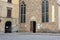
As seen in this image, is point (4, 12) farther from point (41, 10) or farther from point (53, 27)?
point (53, 27)

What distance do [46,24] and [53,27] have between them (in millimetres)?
1580

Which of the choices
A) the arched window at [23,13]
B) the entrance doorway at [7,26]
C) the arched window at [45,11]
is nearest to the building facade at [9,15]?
the entrance doorway at [7,26]

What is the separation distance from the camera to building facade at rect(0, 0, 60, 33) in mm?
30875

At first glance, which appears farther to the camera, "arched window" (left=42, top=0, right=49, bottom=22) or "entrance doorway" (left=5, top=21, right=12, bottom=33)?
"entrance doorway" (left=5, top=21, right=12, bottom=33)

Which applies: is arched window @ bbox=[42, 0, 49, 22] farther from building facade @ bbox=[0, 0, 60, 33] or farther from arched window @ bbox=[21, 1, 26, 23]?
arched window @ bbox=[21, 1, 26, 23]

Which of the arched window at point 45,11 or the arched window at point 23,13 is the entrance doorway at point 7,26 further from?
the arched window at point 45,11

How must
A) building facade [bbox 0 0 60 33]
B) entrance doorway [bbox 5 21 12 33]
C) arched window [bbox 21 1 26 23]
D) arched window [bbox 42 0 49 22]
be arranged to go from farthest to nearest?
arched window [bbox 21 1 26 23] → entrance doorway [bbox 5 21 12 33] → arched window [bbox 42 0 49 22] → building facade [bbox 0 0 60 33]

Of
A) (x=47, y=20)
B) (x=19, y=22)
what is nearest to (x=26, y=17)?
(x=19, y=22)

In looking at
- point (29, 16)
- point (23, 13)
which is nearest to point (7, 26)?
point (23, 13)

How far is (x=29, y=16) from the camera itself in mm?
33438

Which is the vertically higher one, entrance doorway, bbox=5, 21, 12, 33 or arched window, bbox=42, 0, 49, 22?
arched window, bbox=42, 0, 49, 22

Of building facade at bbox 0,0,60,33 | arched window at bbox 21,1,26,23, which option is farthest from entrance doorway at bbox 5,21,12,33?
arched window at bbox 21,1,26,23

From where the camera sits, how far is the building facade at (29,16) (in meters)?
30.9

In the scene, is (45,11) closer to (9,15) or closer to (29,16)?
(29,16)
